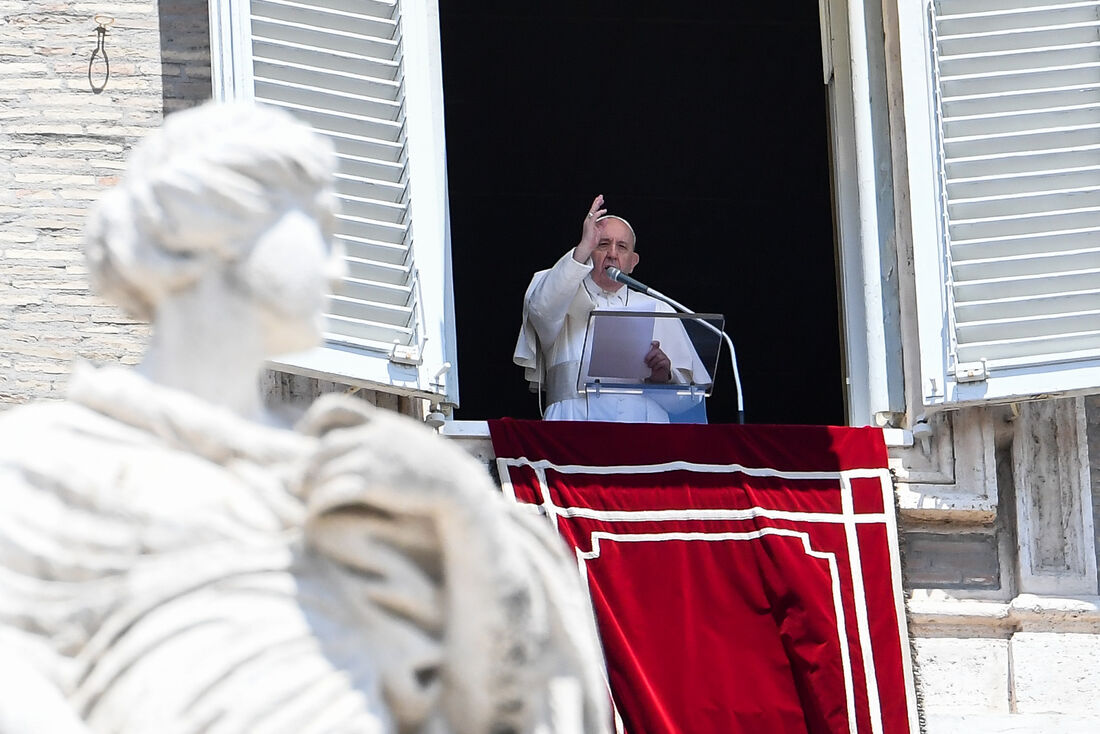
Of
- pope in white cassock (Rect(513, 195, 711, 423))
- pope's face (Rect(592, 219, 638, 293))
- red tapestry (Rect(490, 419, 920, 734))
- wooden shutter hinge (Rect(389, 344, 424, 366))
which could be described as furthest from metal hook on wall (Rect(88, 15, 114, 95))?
pope's face (Rect(592, 219, 638, 293))

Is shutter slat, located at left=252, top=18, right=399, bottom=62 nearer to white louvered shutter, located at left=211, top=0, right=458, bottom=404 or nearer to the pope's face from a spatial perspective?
white louvered shutter, located at left=211, top=0, right=458, bottom=404

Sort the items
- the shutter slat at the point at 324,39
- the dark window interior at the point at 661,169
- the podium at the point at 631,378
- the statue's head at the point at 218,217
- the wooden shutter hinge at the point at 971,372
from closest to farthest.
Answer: the statue's head at the point at 218,217
the shutter slat at the point at 324,39
the wooden shutter hinge at the point at 971,372
the podium at the point at 631,378
the dark window interior at the point at 661,169

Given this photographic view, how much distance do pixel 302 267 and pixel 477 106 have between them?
9.97m

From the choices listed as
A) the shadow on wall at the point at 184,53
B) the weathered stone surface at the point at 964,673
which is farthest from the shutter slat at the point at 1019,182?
the shadow on wall at the point at 184,53

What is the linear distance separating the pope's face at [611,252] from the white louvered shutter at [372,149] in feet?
4.06

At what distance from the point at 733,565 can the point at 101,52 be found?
2.07 m

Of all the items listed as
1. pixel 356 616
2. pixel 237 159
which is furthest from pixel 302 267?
pixel 356 616

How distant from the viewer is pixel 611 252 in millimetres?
8648

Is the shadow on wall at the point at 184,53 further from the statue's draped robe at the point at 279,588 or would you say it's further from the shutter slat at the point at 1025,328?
the statue's draped robe at the point at 279,588

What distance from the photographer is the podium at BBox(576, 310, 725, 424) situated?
25.8 feet

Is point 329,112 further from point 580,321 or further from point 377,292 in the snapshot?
point 580,321

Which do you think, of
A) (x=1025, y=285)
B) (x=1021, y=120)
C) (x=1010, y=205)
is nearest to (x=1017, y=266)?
(x=1025, y=285)

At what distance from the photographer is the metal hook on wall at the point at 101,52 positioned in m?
7.50

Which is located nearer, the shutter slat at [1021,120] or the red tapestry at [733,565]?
the red tapestry at [733,565]
